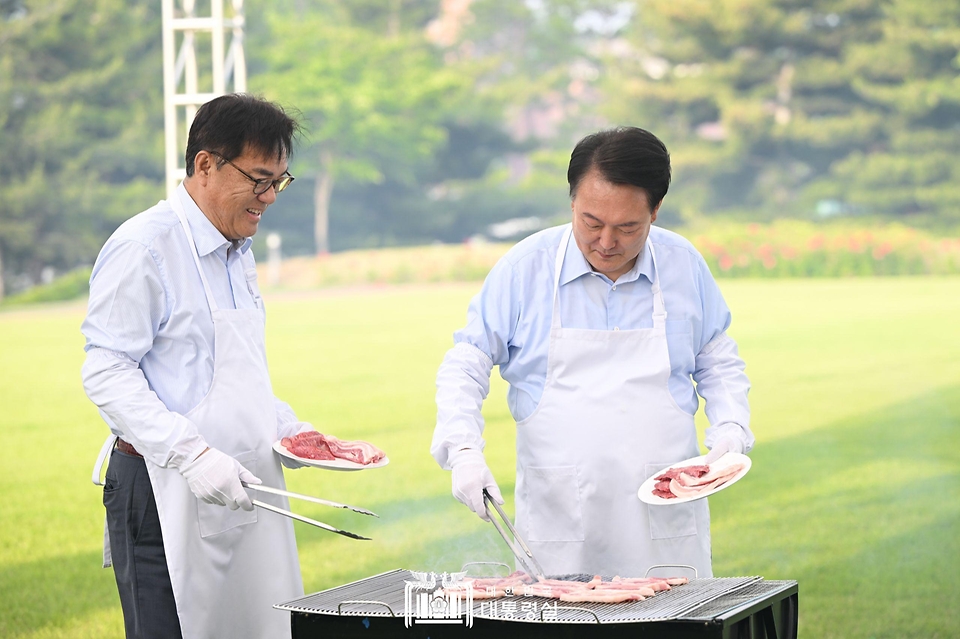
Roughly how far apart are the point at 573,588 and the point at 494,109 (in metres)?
15.8

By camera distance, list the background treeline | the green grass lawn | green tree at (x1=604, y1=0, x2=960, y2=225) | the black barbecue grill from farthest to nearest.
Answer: the background treeline → green tree at (x1=604, y1=0, x2=960, y2=225) → the green grass lawn → the black barbecue grill

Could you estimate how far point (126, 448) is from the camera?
7.51 feet

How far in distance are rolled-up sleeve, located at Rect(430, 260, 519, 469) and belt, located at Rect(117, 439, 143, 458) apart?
2.06 ft

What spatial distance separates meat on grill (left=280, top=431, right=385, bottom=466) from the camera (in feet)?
7.93

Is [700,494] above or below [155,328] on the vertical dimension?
below

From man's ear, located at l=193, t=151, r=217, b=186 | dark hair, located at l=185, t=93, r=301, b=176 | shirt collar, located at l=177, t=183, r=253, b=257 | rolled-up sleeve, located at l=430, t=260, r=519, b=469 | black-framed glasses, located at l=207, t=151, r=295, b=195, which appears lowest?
rolled-up sleeve, located at l=430, t=260, r=519, b=469

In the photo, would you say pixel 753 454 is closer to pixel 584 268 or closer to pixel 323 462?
pixel 584 268

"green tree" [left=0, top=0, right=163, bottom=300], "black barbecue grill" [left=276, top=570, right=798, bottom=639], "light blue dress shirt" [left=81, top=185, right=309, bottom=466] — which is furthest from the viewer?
"green tree" [left=0, top=0, right=163, bottom=300]

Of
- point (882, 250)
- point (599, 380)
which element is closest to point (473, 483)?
point (599, 380)

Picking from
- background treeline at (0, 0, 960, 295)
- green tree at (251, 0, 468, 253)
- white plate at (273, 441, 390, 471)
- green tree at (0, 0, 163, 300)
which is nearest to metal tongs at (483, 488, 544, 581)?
white plate at (273, 441, 390, 471)

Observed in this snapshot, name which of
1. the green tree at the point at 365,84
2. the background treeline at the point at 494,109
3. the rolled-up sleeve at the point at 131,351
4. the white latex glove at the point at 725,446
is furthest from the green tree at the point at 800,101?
the rolled-up sleeve at the point at 131,351

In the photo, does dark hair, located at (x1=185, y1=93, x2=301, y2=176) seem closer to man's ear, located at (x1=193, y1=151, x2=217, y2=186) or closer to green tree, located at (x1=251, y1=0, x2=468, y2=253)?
man's ear, located at (x1=193, y1=151, x2=217, y2=186)

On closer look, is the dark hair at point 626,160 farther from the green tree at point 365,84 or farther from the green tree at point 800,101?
the green tree at point 365,84

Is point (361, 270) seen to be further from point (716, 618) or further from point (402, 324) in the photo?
point (716, 618)
